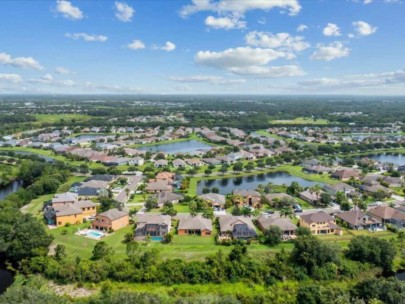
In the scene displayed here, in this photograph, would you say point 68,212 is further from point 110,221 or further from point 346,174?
point 346,174

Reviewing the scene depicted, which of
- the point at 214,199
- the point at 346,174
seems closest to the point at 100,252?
the point at 214,199

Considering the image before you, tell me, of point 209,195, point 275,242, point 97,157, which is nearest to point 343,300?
point 275,242

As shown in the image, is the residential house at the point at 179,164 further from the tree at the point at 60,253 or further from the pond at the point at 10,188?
the tree at the point at 60,253

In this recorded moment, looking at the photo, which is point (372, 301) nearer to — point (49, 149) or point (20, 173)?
point (20, 173)

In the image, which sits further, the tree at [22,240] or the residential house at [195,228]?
the residential house at [195,228]

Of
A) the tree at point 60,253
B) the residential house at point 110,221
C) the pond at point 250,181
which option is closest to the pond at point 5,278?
the tree at point 60,253

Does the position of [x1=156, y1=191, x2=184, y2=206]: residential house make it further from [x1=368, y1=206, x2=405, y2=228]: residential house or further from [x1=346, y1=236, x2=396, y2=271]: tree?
[x1=368, y1=206, x2=405, y2=228]: residential house
